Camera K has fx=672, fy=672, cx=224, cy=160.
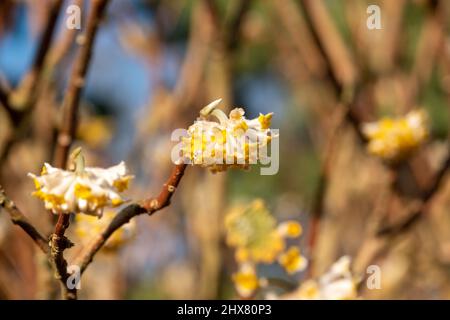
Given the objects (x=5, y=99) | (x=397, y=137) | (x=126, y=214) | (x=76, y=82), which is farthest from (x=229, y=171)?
(x=126, y=214)

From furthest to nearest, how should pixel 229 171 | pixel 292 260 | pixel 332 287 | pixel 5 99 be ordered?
1. pixel 229 171
2. pixel 5 99
3. pixel 292 260
4. pixel 332 287

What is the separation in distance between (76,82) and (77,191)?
0.37 metres

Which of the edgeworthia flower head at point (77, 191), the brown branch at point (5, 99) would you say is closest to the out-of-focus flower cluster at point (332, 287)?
the edgeworthia flower head at point (77, 191)

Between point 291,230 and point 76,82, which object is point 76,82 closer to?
point 76,82

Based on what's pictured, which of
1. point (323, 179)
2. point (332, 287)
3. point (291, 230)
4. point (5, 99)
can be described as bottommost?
point (332, 287)

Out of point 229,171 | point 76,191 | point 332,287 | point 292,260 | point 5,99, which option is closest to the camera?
point 76,191

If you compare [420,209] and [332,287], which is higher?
[420,209]

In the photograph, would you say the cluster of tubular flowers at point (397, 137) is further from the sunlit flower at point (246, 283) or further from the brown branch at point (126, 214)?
the brown branch at point (126, 214)

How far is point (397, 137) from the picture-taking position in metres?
1.15

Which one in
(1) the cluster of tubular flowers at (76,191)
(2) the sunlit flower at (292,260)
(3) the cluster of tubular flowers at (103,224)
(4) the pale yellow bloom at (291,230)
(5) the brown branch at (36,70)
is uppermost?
(5) the brown branch at (36,70)

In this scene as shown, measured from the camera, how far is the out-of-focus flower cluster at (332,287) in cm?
77

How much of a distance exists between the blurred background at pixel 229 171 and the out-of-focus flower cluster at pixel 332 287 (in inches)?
2.1

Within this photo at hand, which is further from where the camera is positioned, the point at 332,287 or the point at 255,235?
the point at 255,235
